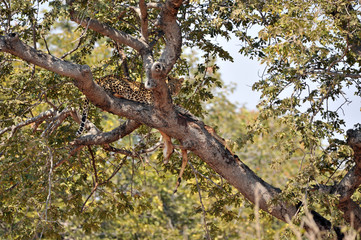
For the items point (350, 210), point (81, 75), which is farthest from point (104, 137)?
point (350, 210)

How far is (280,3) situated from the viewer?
6.14 m

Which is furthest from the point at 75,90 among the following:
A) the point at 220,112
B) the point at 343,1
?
the point at 220,112

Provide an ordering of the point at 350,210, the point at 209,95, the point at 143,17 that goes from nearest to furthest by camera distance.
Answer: the point at 143,17 → the point at 350,210 → the point at 209,95

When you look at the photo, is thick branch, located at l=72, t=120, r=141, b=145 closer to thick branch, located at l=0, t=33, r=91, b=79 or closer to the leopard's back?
the leopard's back

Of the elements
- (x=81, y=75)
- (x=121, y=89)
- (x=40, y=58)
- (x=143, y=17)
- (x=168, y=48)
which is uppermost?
(x=143, y=17)

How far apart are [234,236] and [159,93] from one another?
31.4ft

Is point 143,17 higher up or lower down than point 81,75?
Answer: higher up

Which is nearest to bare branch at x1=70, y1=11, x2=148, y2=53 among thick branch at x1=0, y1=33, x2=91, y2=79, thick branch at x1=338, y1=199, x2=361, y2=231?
thick branch at x1=0, y1=33, x2=91, y2=79

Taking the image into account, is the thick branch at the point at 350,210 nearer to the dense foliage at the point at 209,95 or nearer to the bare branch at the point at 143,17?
the dense foliage at the point at 209,95

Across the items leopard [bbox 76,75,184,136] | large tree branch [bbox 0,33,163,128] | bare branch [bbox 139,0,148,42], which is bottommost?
large tree branch [bbox 0,33,163,128]

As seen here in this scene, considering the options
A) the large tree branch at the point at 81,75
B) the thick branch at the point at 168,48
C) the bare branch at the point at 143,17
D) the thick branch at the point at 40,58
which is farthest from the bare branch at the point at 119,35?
the thick branch at the point at 40,58

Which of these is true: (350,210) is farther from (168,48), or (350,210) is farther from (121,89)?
(121,89)

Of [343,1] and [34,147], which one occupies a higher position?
[343,1]

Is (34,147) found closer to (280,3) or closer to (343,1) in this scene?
(280,3)
